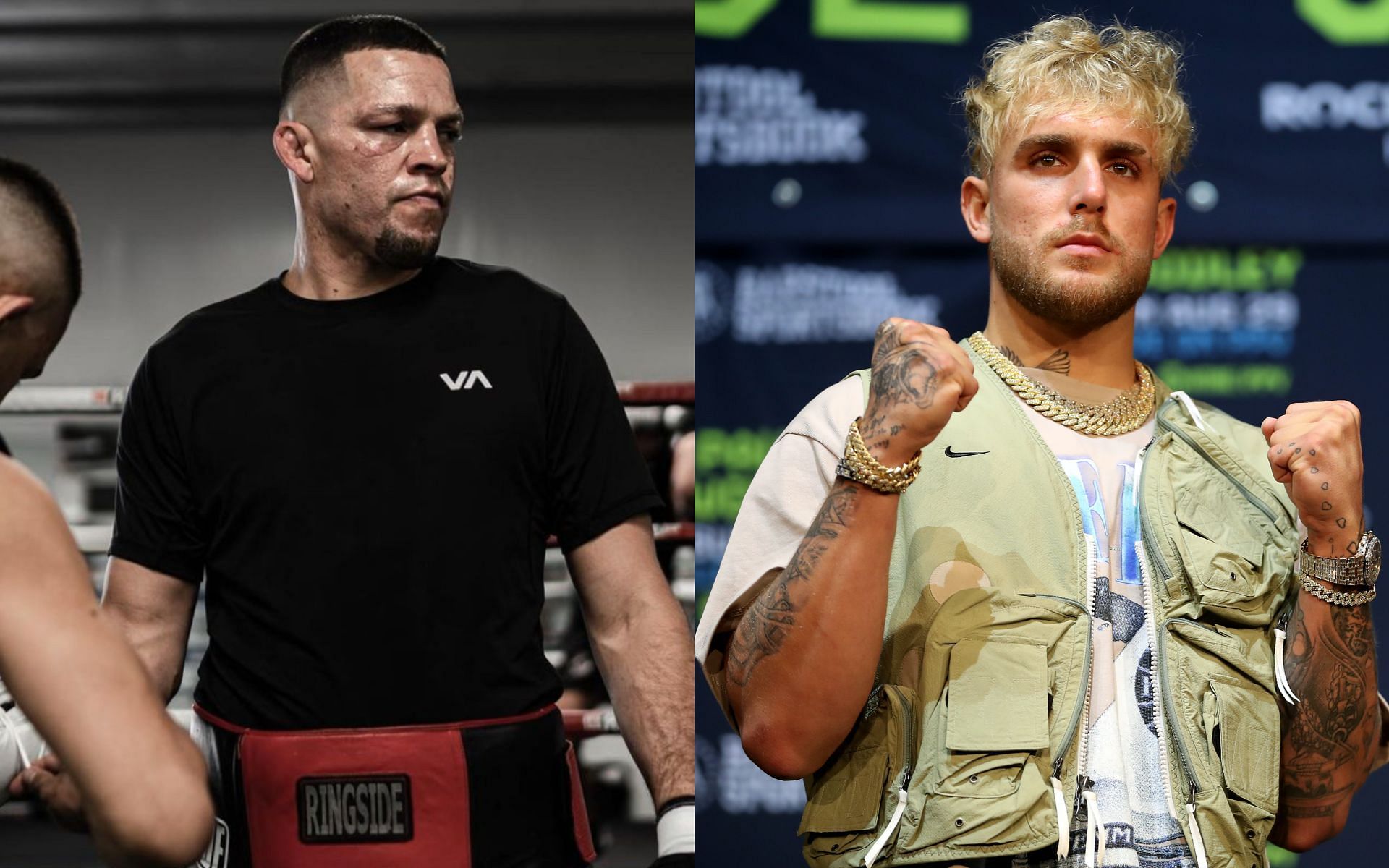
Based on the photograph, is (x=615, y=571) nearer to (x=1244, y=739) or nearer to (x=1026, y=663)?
(x=1026, y=663)

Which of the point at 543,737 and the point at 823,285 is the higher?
the point at 823,285

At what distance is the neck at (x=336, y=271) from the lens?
6.75ft

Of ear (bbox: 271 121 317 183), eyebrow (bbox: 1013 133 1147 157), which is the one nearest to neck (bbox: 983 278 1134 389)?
eyebrow (bbox: 1013 133 1147 157)

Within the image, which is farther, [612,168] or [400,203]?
[612,168]

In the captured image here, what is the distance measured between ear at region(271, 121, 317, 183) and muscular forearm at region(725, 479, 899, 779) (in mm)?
836

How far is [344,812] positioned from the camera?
1918 millimetres

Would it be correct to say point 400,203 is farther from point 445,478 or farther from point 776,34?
point 776,34

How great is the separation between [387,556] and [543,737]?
34 cm

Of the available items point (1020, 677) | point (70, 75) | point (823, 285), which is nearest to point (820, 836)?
point (1020, 677)

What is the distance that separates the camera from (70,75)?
7.26 feet

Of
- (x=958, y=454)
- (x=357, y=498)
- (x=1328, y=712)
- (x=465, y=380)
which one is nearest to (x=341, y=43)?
(x=465, y=380)

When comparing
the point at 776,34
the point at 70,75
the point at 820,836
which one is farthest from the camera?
the point at 776,34

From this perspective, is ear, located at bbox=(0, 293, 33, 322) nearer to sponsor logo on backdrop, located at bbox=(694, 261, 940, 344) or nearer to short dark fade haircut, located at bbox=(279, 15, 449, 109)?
short dark fade haircut, located at bbox=(279, 15, 449, 109)

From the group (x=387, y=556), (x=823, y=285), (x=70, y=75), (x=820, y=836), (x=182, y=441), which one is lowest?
(x=820, y=836)
